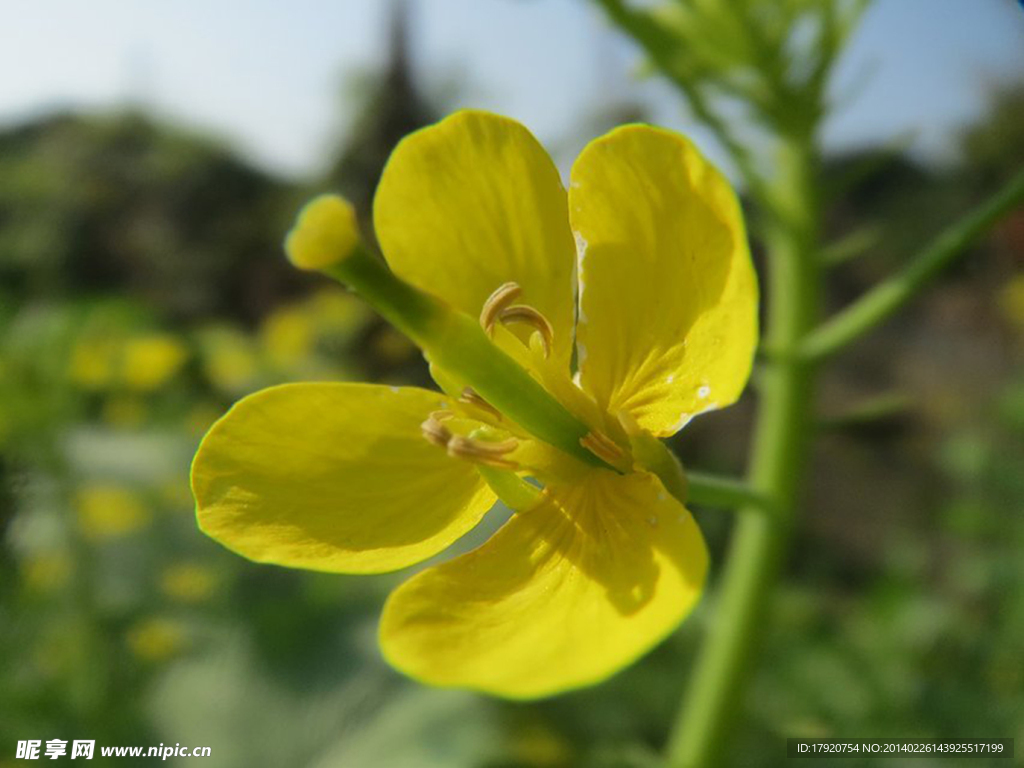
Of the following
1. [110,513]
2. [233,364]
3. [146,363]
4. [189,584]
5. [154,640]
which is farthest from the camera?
[233,364]

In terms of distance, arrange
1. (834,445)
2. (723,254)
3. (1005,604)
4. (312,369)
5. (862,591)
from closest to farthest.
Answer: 1. (723,254)
2. (1005,604)
3. (312,369)
4. (862,591)
5. (834,445)

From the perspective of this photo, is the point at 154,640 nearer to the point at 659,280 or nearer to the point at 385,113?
the point at 659,280

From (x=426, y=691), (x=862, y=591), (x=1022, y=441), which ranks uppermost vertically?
(x=426, y=691)

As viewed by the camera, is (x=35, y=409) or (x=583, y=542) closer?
(x=583, y=542)

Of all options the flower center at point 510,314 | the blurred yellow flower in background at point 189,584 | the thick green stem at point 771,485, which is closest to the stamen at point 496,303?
the flower center at point 510,314

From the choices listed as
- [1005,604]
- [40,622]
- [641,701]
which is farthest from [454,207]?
[1005,604]

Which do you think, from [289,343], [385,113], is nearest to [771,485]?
[289,343]

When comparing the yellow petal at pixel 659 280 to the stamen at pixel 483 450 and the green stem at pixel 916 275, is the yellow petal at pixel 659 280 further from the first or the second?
the green stem at pixel 916 275

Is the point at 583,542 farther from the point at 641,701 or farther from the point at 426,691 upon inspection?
the point at 641,701
